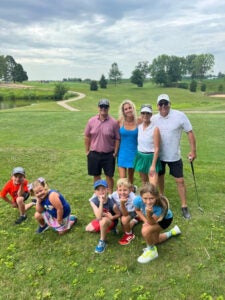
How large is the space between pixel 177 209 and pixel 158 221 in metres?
1.74

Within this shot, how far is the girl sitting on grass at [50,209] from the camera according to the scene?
15.7 ft

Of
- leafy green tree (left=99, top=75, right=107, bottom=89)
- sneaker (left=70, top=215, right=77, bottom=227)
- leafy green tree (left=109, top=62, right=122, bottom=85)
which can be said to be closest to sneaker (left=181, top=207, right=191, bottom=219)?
sneaker (left=70, top=215, right=77, bottom=227)

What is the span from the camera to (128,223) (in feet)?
15.7

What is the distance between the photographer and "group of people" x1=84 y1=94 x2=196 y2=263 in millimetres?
4371

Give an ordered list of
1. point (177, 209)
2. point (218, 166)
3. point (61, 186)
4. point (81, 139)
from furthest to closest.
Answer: point (81, 139) < point (218, 166) < point (61, 186) < point (177, 209)

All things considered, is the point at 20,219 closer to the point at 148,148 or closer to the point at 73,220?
the point at 73,220

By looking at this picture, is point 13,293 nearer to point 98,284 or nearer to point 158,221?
point 98,284

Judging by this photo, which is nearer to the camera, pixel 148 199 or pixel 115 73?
pixel 148 199

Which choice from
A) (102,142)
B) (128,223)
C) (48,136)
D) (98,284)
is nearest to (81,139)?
(48,136)

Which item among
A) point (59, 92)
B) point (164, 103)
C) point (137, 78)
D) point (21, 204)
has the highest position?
point (137, 78)

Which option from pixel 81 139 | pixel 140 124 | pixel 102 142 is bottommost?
pixel 81 139

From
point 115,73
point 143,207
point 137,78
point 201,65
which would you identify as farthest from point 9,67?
point 143,207

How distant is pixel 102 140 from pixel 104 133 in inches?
Result: 5.7

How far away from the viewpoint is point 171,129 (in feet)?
17.1
